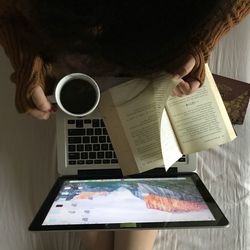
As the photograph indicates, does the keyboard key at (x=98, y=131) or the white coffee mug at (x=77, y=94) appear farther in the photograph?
the keyboard key at (x=98, y=131)

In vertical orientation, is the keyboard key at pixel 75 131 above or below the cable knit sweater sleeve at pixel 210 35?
below

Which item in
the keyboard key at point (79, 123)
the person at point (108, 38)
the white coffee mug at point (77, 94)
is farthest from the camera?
the keyboard key at point (79, 123)

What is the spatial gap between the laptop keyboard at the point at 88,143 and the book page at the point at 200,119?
0.44ft

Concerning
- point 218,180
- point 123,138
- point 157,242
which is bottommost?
point 157,242

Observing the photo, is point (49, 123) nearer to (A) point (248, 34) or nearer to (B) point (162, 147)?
(B) point (162, 147)

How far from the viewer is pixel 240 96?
0.95 meters

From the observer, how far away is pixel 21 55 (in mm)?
709

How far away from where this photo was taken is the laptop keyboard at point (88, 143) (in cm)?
81

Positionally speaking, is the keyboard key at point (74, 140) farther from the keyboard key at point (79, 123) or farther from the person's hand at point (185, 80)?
the person's hand at point (185, 80)

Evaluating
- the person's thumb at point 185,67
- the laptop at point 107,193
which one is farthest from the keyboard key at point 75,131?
the person's thumb at point 185,67

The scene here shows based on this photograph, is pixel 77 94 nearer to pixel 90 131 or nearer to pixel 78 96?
pixel 78 96

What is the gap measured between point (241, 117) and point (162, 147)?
11.8 inches

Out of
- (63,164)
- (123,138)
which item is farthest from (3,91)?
(123,138)

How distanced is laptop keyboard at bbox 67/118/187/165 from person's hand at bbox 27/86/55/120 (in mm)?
78
